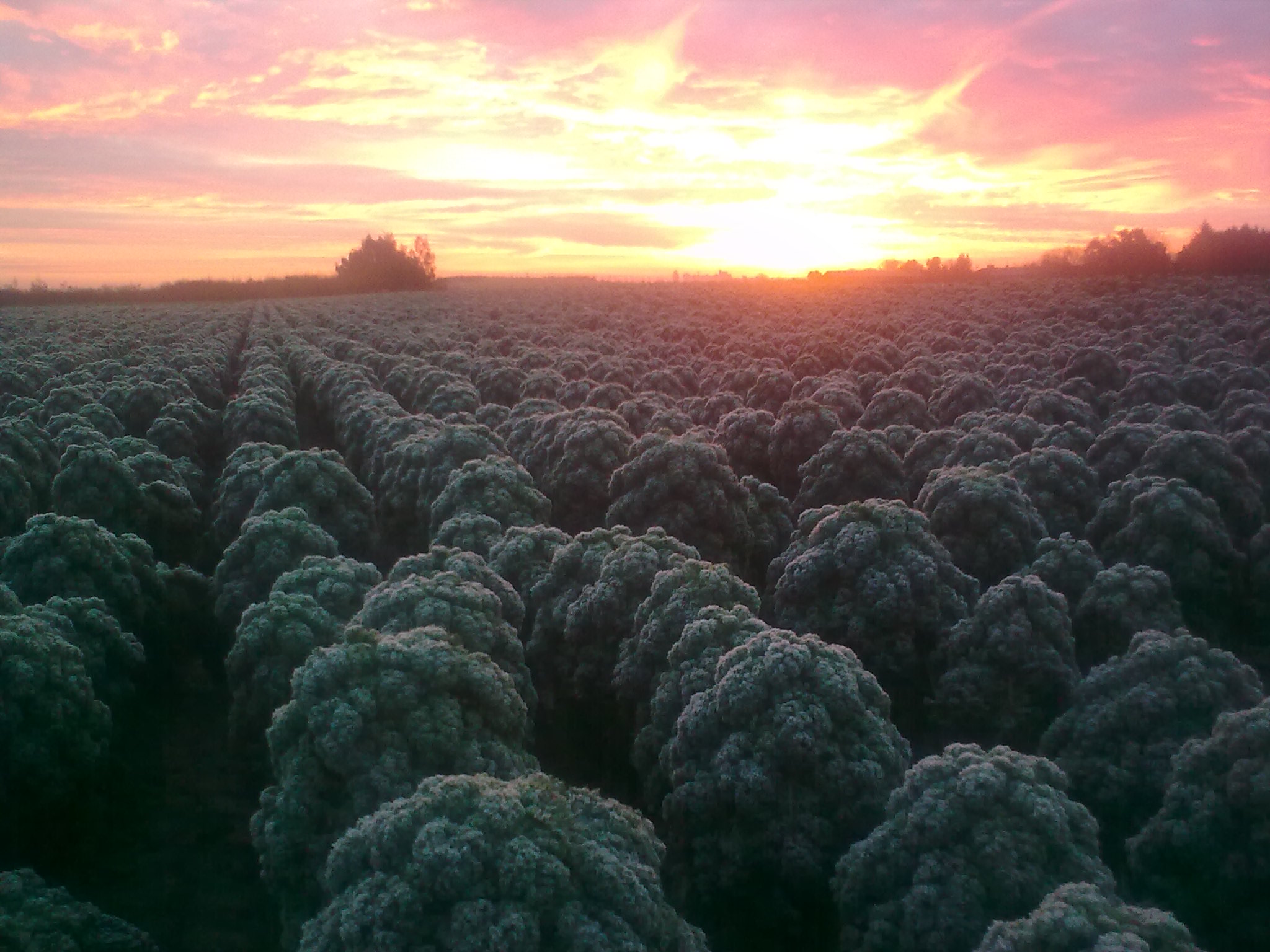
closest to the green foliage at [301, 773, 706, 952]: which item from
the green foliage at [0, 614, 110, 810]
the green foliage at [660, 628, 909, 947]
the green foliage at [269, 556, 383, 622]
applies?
the green foliage at [660, 628, 909, 947]

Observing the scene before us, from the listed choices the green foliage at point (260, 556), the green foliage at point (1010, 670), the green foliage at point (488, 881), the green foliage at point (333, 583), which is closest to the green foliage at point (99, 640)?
the green foliage at point (260, 556)

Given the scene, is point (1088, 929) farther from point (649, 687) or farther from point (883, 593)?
point (883, 593)

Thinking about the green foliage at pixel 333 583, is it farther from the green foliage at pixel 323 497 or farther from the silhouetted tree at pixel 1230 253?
→ the silhouetted tree at pixel 1230 253

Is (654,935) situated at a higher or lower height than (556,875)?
lower

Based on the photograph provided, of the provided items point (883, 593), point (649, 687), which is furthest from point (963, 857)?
point (883, 593)

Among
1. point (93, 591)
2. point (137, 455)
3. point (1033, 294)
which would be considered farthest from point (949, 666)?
point (1033, 294)

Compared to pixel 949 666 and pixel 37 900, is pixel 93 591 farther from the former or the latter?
pixel 949 666
